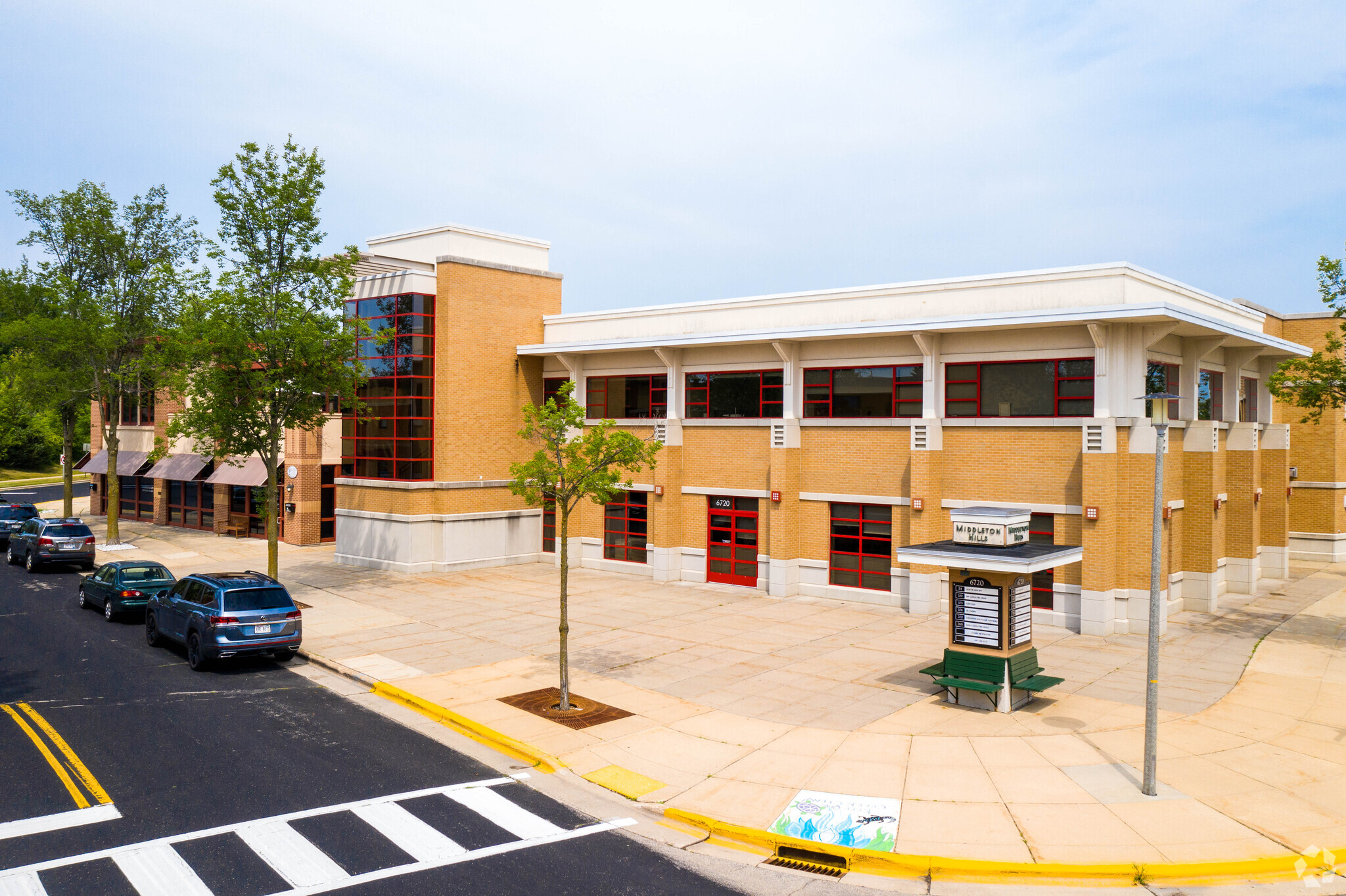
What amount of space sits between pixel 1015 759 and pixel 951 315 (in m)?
14.0

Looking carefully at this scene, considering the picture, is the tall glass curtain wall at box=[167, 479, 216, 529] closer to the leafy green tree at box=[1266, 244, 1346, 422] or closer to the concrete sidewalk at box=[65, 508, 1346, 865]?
the concrete sidewalk at box=[65, 508, 1346, 865]

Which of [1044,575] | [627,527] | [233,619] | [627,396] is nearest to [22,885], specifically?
[233,619]

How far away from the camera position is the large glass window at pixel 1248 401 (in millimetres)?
28717

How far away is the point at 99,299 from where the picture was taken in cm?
3862

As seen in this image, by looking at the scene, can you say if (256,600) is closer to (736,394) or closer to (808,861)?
(808,861)

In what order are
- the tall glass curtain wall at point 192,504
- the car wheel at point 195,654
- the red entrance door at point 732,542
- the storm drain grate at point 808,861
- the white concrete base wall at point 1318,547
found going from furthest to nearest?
the tall glass curtain wall at point 192,504 → the white concrete base wall at point 1318,547 → the red entrance door at point 732,542 → the car wheel at point 195,654 → the storm drain grate at point 808,861

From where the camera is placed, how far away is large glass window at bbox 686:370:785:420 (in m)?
27.7

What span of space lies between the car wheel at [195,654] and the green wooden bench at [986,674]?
1417 centimetres

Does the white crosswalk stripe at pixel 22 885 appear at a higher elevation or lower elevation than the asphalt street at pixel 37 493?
lower

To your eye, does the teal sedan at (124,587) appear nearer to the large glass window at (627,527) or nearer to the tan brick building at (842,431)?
the tan brick building at (842,431)

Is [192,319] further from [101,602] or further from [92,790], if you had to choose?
[92,790]

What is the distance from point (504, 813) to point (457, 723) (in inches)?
163

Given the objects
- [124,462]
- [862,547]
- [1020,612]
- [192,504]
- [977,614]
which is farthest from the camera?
[124,462]

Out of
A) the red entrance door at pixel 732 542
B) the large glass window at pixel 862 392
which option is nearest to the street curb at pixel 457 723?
the red entrance door at pixel 732 542
